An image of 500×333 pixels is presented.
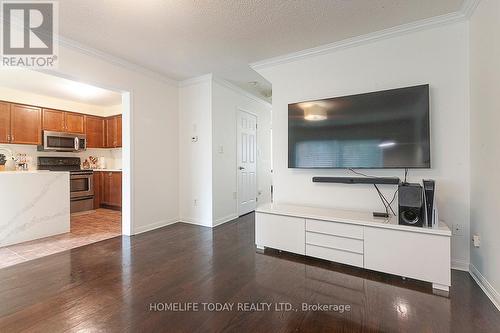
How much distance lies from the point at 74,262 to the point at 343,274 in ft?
9.03

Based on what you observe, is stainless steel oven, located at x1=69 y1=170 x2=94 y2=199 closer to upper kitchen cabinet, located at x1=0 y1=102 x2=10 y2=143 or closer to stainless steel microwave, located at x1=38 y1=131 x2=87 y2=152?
stainless steel microwave, located at x1=38 y1=131 x2=87 y2=152

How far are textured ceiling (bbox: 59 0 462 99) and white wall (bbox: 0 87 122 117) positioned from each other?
3011 millimetres

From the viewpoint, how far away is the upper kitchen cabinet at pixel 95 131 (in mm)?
5523

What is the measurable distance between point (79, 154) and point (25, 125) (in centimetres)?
119

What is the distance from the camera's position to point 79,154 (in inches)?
219

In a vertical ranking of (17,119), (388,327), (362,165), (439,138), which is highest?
(17,119)

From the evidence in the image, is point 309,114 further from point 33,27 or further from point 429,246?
point 33,27

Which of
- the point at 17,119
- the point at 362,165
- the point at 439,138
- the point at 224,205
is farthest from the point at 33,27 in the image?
the point at 439,138

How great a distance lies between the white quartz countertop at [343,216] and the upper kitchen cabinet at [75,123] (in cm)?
485

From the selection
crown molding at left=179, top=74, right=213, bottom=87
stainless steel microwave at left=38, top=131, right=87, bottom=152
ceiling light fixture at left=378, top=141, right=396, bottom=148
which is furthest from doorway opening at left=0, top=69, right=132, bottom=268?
ceiling light fixture at left=378, top=141, right=396, bottom=148

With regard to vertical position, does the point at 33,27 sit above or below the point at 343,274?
above

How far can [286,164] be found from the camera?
10.5 feet

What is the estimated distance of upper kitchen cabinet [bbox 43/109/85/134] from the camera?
482 cm

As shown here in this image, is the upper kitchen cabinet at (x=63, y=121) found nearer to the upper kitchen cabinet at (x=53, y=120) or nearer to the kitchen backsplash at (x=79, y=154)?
the upper kitchen cabinet at (x=53, y=120)
